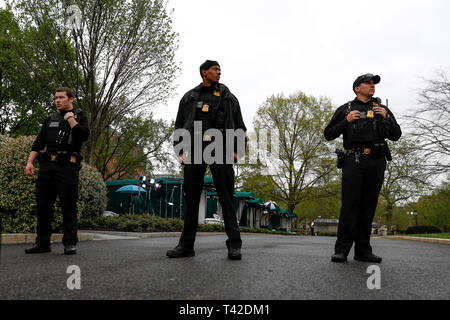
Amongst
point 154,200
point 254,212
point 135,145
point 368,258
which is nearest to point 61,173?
point 368,258

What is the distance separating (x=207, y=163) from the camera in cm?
402

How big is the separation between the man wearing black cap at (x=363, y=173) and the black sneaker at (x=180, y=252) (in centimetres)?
159

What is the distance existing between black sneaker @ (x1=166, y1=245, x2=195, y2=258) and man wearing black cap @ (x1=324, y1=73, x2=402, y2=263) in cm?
159

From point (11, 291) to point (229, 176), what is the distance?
2.33 meters

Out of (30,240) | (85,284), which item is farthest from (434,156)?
(85,284)

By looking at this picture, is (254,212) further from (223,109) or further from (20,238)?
(223,109)

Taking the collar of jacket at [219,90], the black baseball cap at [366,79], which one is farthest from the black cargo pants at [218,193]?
the black baseball cap at [366,79]

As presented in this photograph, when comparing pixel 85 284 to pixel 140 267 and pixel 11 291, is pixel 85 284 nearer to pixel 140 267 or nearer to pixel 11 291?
pixel 11 291

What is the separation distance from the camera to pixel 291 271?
312cm

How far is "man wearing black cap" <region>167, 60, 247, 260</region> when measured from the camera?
13.0 ft

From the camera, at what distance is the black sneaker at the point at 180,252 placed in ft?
12.9

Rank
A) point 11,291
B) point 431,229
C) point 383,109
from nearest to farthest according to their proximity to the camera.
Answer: point 11,291 → point 383,109 → point 431,229

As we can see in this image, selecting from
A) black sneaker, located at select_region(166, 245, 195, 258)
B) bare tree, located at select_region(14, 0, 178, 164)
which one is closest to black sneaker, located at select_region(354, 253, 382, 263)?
black sneaker, located at select_region(166, 245, 195, 258)

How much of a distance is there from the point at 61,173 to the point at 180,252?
5.91 ft
